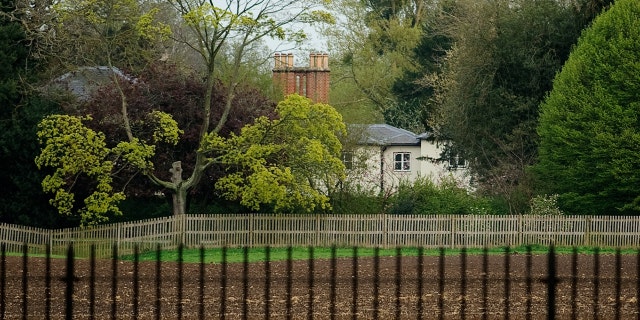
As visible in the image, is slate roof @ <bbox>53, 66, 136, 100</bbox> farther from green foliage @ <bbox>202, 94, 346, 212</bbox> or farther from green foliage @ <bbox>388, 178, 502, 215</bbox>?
green foliage @ <bbox>388, 178, 502, 215</bbox>

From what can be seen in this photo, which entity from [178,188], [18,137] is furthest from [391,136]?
[18,137]

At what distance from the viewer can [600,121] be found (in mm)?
40656

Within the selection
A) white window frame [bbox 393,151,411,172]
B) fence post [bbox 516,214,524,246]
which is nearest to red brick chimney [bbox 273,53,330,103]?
white window frame [bbox 393,151,411,172]

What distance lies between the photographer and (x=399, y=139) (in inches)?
2493

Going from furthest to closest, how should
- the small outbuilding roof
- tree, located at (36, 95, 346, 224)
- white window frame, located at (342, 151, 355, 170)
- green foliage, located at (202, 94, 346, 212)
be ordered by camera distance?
the small outbuilding roof
white window frame, located at (342, 151, 355, 170)
green foliage, located at (202, 94, 346, 212)
tree, located at (36, 95, 346, 224)

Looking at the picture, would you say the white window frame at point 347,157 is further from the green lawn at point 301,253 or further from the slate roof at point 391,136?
the slate roof at point 391,136

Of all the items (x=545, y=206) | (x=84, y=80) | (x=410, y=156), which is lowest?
(x=545, y=206)

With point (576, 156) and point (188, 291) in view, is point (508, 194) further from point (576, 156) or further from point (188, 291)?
point (188, 291)

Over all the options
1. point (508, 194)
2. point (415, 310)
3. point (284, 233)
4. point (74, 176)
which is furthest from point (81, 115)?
point (415, 310)

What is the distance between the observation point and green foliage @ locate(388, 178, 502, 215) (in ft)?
137

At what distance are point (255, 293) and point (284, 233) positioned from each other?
1716cm

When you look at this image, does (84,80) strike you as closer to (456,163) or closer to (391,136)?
(391,136)

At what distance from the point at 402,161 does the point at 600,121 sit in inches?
948

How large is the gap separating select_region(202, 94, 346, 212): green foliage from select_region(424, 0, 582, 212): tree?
10.5m
